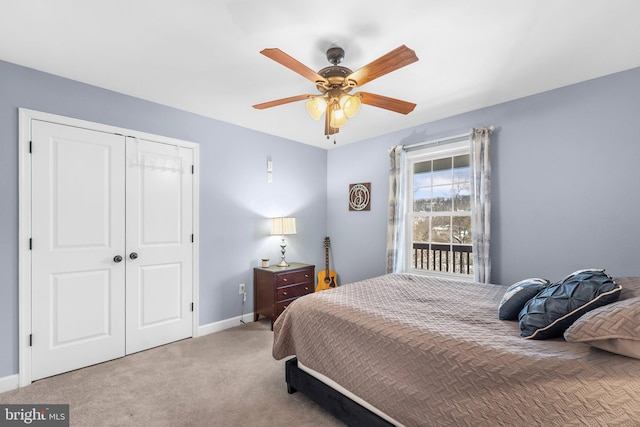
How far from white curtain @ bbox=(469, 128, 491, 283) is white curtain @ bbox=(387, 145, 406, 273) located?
87 cm

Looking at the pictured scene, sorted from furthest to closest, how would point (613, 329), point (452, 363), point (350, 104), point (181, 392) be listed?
point (181, 392) < point (350, 104) < point (452, 363) < point (613, 329)

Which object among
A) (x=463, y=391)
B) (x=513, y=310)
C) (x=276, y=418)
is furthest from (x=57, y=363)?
(x=513, y=310)

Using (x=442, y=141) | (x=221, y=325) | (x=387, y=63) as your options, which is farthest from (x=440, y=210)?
(x=221, y=325)

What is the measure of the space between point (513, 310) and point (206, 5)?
256 cm

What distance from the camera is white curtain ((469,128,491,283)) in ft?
9.85

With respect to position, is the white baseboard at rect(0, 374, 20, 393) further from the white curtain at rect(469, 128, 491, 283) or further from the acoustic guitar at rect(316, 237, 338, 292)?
the white curtain at rect(469, 128, 491, 283)

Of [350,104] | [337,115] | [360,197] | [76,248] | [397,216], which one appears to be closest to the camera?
[350,104]

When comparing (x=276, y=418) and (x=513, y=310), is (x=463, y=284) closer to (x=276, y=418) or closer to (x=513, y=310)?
(x=513, y=310)

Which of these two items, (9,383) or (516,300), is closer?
(516,300)

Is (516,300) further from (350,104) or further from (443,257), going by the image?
(443,257)

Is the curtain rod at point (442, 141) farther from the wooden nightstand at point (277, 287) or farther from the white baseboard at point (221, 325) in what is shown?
the white baseboard at point (221, 325)

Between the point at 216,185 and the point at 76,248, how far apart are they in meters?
1.46

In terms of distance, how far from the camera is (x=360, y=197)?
4355 mm

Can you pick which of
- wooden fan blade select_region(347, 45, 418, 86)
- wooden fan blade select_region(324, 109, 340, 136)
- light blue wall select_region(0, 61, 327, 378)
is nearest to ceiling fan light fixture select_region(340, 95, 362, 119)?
wooden fan blade select_region(347, 45, 418, 86)
